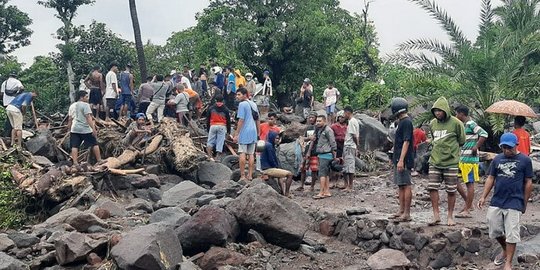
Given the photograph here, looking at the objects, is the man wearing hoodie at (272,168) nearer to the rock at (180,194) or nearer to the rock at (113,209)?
the rock at (180,194)

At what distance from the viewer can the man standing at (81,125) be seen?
1225 cm

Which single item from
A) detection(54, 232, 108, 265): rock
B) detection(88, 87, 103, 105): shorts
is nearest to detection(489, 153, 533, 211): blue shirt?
detection(54, 232, 108, 265): rock

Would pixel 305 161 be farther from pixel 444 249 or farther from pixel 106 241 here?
pixel 106 241

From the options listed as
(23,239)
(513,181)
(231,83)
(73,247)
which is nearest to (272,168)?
(23,239)

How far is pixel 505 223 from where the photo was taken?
7.50 meters

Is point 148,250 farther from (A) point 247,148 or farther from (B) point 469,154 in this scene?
(A) point 247,148

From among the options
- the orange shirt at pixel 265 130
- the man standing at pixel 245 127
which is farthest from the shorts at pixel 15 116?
the orange shirt at pixel 265 130

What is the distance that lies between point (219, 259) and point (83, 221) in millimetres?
2003

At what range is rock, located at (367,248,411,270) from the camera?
8227 millimetres

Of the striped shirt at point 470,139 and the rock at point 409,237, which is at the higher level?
the striped shirt at point 470,139

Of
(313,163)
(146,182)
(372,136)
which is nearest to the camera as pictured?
(146,182)

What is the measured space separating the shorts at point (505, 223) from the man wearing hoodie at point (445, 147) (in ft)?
3.50

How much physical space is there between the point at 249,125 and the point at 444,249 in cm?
450

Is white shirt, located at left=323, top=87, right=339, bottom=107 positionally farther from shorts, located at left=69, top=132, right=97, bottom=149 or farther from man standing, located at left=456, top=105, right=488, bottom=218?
man standing, located at left=456, top=105, right=488, bottom=218
